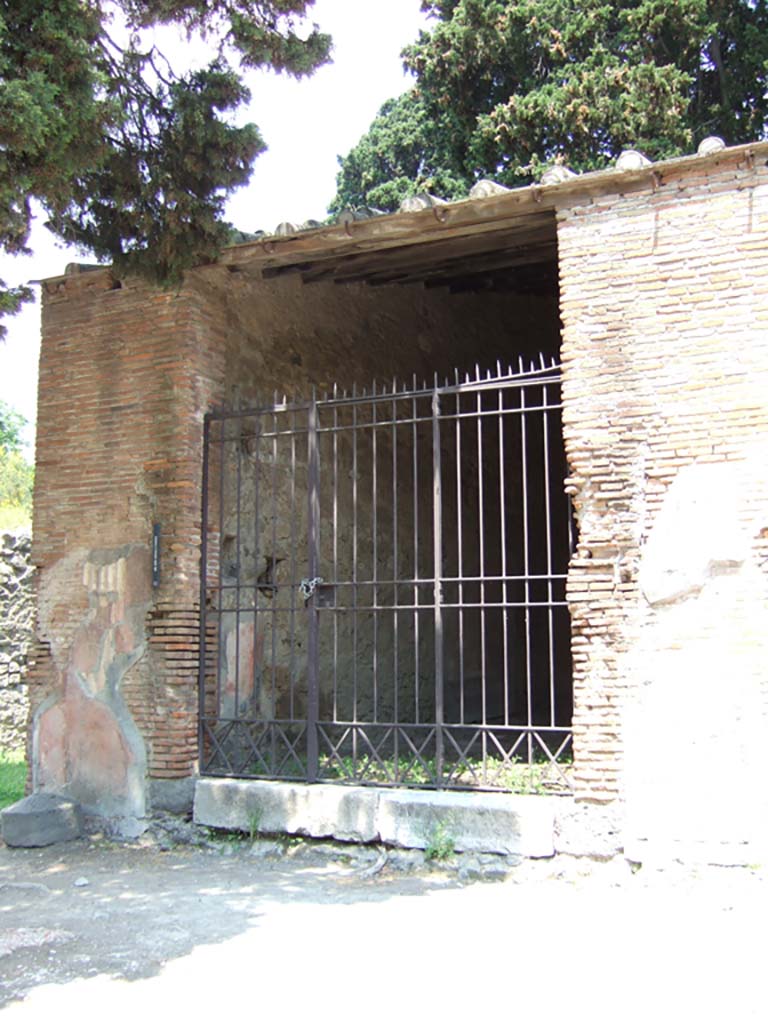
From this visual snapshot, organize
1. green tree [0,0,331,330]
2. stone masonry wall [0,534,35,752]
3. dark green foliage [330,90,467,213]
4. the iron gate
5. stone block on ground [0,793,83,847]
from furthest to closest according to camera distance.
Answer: dark green foliage [330,90,467,213], stone masonry wall [0,534,35,752], stone block on ground [0,793,83,847], the iron gate, green tree [0,0,331,330]

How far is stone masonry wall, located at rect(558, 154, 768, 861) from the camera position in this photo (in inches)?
220

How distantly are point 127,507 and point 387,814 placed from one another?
2.83 meters

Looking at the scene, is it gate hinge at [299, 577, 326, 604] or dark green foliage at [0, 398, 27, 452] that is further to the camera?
dark green foliage at [0, 398, 27, 452]

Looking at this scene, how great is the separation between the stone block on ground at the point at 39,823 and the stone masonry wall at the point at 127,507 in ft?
0.64

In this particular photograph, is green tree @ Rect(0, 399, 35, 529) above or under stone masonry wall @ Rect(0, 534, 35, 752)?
above

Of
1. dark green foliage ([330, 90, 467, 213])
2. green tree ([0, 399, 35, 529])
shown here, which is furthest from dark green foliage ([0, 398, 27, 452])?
dark green foliage ([330, 90, 467, 213])

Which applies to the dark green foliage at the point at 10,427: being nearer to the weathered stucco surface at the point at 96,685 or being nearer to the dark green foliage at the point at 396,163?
the dark green foliage at the point at 396,163

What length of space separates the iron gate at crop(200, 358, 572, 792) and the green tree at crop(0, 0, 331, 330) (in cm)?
137

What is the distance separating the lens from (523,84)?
1427 cm

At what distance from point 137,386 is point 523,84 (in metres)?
9.07

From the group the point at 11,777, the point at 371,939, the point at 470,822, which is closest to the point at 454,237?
the point at 470,822

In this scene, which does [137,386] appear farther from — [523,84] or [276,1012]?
[523,84]

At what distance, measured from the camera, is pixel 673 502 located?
19.2 ft

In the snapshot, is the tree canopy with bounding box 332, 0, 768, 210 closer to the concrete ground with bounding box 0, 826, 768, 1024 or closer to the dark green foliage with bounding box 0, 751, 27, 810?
the dark green foliage with bounding box 0, 751, 27, 810
